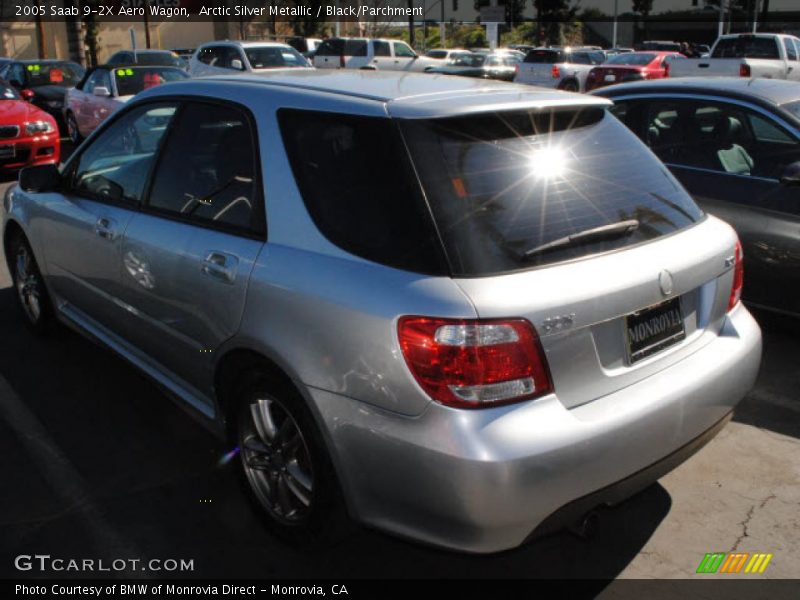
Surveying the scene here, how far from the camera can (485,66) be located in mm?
27719

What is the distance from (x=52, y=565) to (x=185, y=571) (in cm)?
52

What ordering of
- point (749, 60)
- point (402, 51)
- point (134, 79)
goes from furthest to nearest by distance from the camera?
point (402, 51)
point (749, 60)
point (134, 79)

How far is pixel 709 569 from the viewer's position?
3.05 metres

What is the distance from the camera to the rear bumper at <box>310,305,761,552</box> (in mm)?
2385

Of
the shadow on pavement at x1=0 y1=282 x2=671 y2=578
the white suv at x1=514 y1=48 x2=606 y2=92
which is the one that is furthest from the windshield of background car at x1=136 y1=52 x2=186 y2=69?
the shadow on pavement at x1=0 y1=282 x2=671 y2=578

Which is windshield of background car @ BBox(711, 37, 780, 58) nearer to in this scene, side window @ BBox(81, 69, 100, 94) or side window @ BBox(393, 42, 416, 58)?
side window @ BBox(393, 42, 416, 58)

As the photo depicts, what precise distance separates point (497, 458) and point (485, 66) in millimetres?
26850

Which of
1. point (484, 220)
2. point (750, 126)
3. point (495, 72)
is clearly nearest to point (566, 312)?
point (484, 220)

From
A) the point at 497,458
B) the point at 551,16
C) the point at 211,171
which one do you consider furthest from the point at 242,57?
the point at 551,16

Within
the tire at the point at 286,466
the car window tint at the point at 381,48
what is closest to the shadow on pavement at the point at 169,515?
the tire at the point at 286,466

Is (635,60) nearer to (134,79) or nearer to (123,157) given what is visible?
(134,79)

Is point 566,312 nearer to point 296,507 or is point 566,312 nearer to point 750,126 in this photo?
point 296,507

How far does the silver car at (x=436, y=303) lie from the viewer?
8.02 feet

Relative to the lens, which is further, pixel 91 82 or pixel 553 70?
pixel 553 70
